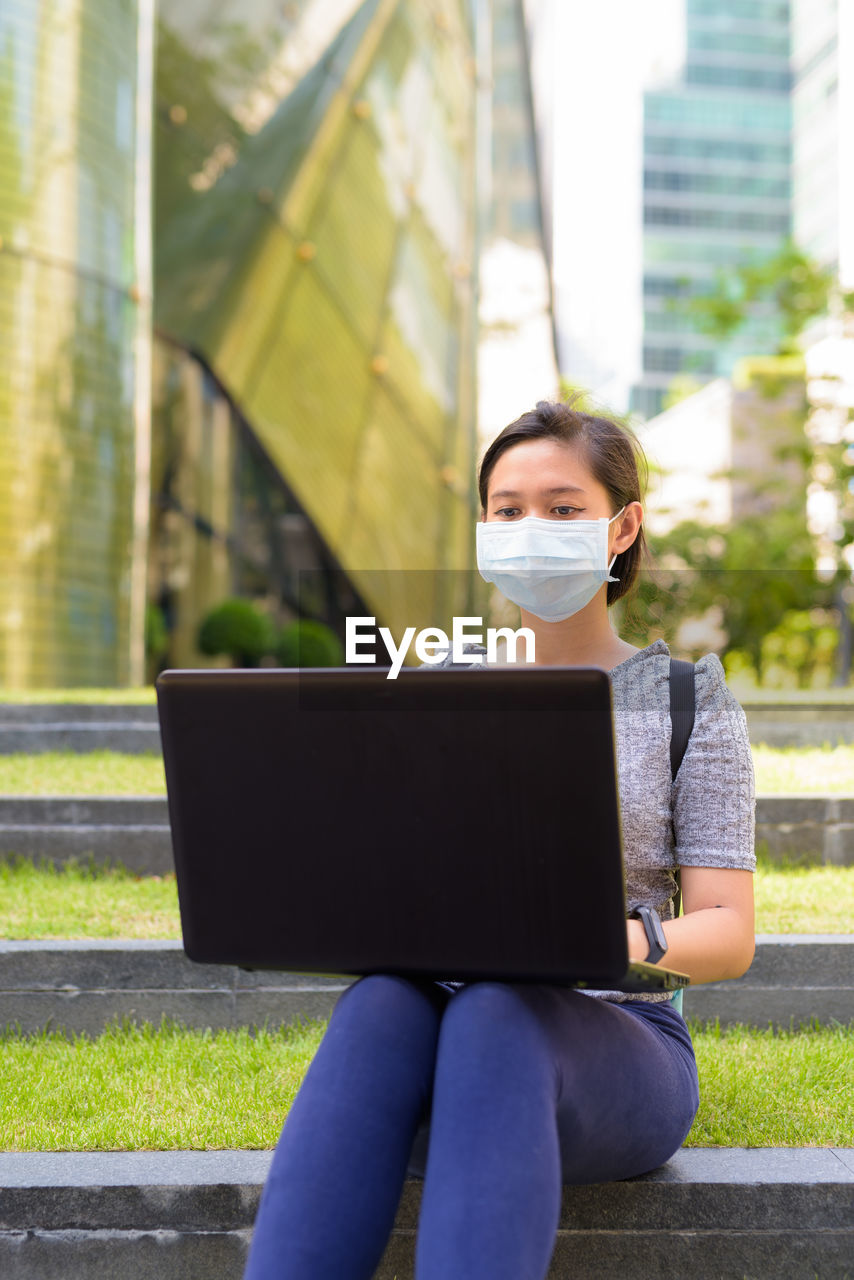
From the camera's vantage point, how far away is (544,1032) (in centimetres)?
166

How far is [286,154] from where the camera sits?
1532 centimetres

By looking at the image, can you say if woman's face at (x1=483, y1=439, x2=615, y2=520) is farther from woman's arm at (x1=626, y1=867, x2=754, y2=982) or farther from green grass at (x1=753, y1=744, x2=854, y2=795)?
green grass at (x1=753, y1=744, x2=854, y2=795)

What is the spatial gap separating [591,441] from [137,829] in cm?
266

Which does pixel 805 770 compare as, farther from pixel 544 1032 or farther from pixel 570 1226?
pixel 544 1032

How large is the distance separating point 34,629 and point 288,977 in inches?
316

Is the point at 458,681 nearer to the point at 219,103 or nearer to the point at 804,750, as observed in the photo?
the point at 804,750

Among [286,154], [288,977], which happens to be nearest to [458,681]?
[288,977]

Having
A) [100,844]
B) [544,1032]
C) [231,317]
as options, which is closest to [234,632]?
[231,317]

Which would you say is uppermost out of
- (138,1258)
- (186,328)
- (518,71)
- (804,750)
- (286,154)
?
(518,71)

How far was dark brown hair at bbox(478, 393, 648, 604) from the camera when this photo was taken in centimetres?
217

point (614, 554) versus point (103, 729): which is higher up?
point (614, 554)

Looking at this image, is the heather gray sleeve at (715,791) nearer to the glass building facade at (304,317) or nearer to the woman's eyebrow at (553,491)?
the woman's eyebrow at (553,491)

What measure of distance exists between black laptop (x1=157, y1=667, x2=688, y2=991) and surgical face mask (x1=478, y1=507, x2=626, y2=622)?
2.20 feet

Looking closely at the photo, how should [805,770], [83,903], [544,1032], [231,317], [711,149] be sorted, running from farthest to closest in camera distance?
[711,149] < [231,317] < [805,770] < [83,903] < [544,1032]
